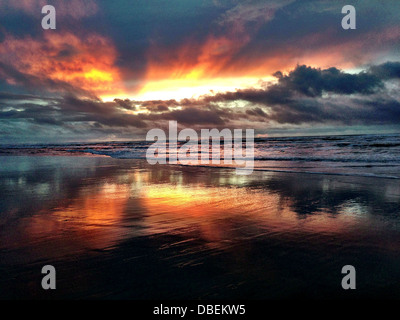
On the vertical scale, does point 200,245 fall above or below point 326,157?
below

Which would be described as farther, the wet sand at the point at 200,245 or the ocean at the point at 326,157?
the ocean at the point at 326,157

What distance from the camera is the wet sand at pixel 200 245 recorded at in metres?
3.00

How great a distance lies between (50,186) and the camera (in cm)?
915

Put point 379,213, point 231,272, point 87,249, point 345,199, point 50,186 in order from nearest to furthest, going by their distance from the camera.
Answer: point 231,272
point 87,249
point 379,213
point 345,199
point 50,186

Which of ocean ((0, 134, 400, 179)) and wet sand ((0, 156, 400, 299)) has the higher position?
ocean ((0, 134, 400, 179))

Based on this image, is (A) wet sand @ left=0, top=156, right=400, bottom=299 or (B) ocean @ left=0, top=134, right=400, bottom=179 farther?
A: (B) ocean @ left=0, top=134, right=400, bottom=179

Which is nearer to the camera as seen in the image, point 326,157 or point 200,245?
point 200,245

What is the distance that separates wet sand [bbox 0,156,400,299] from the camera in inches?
118

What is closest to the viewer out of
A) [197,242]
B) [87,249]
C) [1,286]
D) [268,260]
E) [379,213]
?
[1,286]

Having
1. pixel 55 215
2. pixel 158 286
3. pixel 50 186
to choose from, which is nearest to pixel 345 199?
pixel 158 286

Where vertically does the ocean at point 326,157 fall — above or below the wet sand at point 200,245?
above

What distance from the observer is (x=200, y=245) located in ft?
13.4
